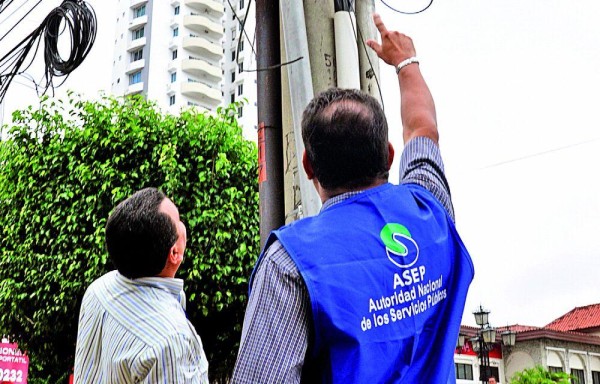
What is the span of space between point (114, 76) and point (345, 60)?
58916mm

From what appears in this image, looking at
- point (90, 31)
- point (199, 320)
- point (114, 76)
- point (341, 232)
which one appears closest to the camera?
point (341, 232)

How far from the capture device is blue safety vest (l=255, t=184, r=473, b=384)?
4.32 feet

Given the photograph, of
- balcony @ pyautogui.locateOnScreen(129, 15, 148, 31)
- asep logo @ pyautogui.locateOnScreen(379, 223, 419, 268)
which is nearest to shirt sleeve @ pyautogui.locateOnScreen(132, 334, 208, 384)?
asep logo @ pyautogui.locateOnScreen(379, 223, 419, 268)

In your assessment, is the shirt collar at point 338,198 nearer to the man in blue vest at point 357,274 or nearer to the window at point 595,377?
the man in blue vest at point 357,274

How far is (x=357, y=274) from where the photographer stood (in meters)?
1.36

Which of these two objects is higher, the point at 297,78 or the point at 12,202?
the point at 12,202

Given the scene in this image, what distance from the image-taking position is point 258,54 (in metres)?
3.62

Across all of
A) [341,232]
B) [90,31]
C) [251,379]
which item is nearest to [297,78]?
[341,232]

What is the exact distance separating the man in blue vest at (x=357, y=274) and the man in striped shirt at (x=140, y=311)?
70cm

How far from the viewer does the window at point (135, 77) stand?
57.0m

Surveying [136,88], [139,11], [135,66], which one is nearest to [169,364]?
[136,88]

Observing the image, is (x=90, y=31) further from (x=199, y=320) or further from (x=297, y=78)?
(x=297, y=78)

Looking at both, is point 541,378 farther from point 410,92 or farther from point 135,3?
point 135,3

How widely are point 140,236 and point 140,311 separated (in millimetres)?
208
